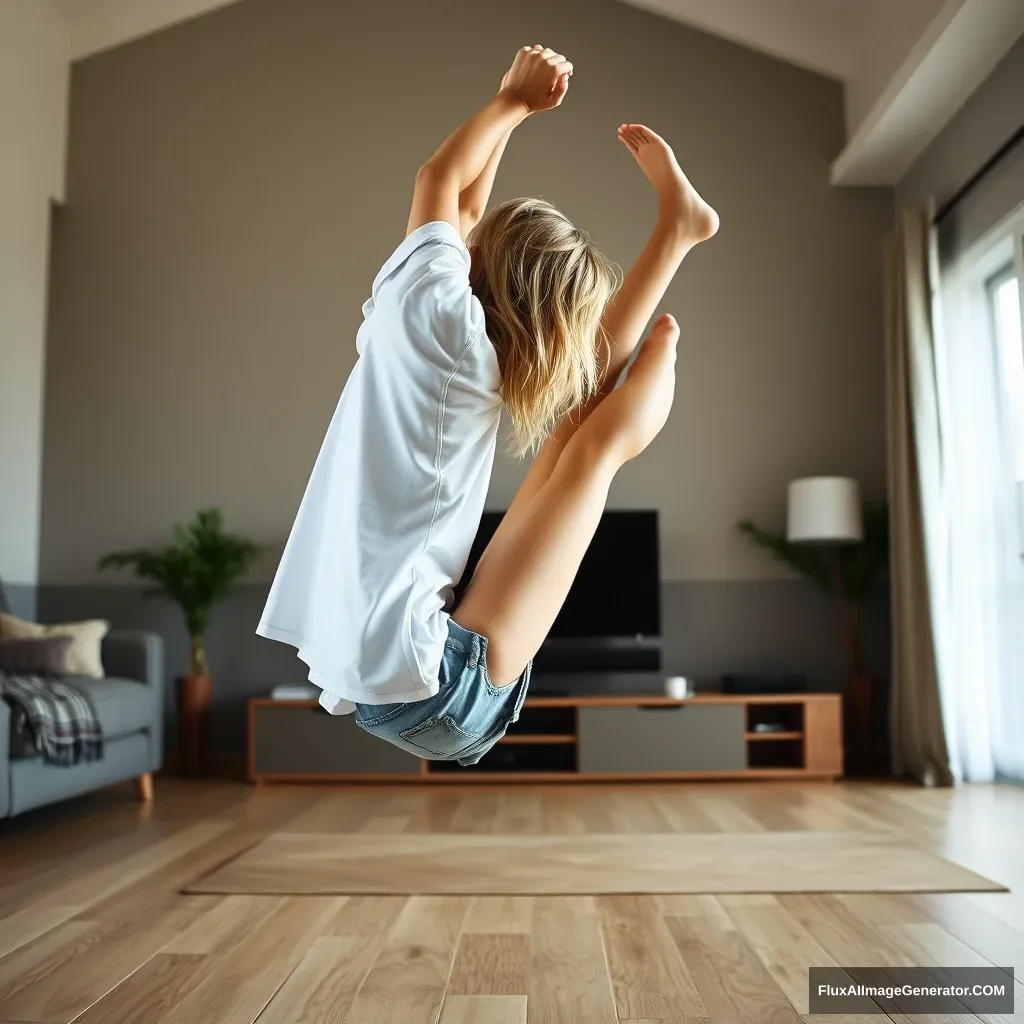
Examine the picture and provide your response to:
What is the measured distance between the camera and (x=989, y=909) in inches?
103

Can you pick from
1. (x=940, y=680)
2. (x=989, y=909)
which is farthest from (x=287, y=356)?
(x=989, y=909)

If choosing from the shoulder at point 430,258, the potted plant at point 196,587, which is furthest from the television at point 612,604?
the shoulder at point 430,258

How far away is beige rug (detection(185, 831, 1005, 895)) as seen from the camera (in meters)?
2.87

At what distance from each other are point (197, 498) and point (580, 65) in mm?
3150

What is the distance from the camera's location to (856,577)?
5371mm

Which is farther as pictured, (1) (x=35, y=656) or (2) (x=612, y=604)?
(2) (x=612, y=604)

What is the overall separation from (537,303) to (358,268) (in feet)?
14.9

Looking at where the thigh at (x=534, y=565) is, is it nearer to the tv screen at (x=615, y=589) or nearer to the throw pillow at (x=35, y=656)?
the throw pillow at (x=35, y=656)

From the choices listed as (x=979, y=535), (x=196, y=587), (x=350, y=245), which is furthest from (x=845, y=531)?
(x=196, y=587)

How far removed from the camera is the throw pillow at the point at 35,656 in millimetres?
4215

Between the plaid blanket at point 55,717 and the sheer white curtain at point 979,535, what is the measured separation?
3.50 metres

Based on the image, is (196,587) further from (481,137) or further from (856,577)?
(481,137)

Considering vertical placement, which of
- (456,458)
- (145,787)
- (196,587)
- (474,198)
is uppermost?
(474,198)

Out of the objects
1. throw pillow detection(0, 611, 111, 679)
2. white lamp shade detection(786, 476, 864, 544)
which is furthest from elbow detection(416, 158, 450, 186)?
white lamp shade detection(786, 476, 864, 544)
